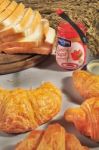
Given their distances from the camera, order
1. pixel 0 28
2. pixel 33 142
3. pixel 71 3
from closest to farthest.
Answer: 1. pixel 33 142
2. pixel 0 28
3. pixel 71 3

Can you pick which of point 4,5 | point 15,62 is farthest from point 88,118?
point 4,5

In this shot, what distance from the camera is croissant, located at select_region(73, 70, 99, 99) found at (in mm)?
1036

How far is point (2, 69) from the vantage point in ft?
4.09

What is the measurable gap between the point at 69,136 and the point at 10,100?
0.21 m

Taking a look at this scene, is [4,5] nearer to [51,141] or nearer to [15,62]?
[15,62]

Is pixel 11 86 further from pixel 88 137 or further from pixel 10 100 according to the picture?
pixel 88 137

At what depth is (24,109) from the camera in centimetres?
94

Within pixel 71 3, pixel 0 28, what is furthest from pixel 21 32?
pixel 71 3

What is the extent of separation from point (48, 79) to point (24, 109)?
31 cm

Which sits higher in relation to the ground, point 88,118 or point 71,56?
point 71,56

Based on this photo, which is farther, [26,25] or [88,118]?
[26,25]

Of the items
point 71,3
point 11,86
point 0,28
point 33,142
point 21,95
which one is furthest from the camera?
point 71,3

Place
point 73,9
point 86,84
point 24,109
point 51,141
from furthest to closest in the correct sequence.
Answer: point 73,9 < point 86,84 < point 24,109 < point 51,141

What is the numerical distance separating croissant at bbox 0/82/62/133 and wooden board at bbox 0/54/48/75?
0.93 feet
